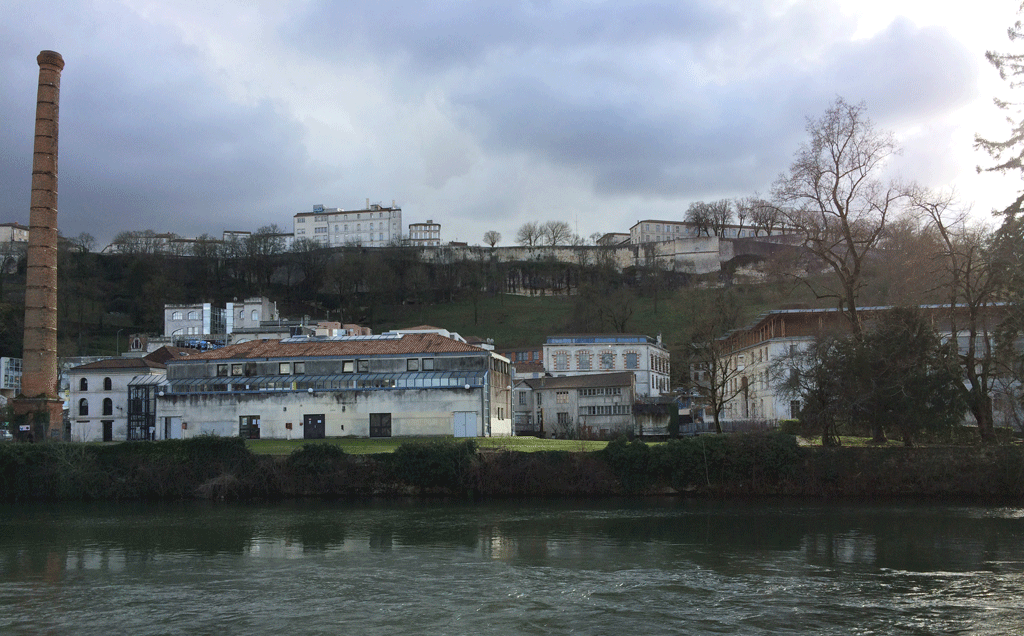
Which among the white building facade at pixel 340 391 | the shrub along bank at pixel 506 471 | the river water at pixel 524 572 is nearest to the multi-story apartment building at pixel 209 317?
the white building facade at pixel 340 391

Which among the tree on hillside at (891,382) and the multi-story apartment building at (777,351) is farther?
the multi-story apartment building at (777,351)

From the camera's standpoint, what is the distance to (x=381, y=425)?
162ft

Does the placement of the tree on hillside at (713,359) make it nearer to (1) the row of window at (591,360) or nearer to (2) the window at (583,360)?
(1) the row of window at (591,360)

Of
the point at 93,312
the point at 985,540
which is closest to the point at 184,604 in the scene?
the point at 985,540

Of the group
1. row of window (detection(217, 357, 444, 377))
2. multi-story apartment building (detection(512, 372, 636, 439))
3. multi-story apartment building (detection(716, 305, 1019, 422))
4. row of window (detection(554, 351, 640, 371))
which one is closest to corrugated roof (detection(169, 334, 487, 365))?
row of window (detection(217, 357, 444, 377))

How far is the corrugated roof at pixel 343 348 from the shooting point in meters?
51.1

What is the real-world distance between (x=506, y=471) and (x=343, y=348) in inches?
691

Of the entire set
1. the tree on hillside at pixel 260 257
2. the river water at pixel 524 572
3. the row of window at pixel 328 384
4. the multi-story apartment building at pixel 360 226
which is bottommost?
the river water at pixel 524 572

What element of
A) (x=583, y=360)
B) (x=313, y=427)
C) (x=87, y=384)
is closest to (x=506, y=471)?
(x=313, y=427)

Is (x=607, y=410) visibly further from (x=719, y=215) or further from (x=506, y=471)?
(x=719, y=215)

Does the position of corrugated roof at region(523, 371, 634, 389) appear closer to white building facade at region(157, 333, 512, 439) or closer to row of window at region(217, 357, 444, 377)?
white building facade at region(157, 333, 512, 439)

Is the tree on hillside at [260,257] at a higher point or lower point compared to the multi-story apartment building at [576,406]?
higher

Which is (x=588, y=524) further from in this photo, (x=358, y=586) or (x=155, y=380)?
(x=155, y=380)

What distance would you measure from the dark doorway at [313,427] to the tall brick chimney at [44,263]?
14230 millimetres
